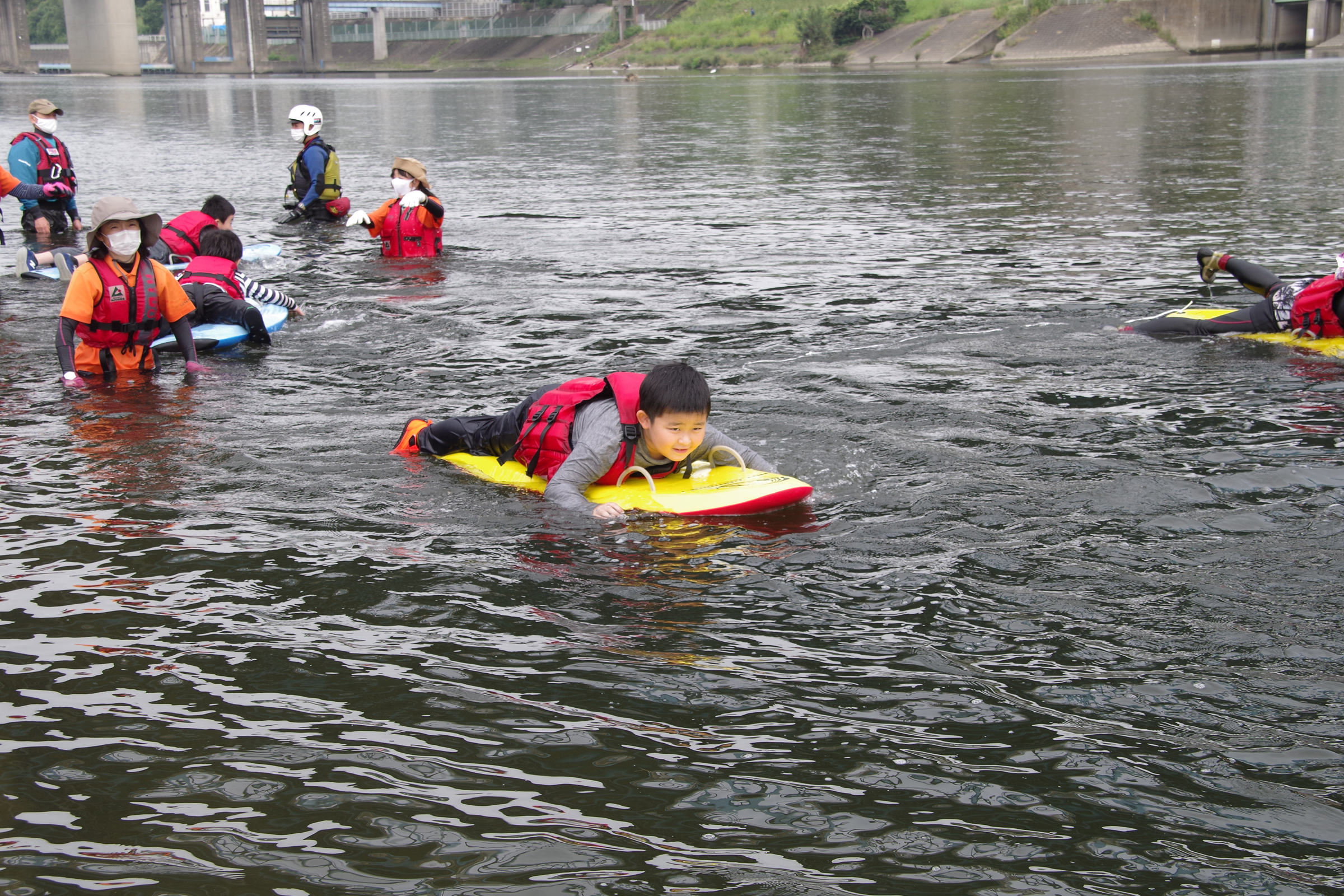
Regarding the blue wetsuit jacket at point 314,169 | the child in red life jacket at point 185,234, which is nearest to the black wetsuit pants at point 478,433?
the child in red life jacket at point 185,234

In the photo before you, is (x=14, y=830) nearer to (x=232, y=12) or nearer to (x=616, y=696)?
(x=616, y=696)

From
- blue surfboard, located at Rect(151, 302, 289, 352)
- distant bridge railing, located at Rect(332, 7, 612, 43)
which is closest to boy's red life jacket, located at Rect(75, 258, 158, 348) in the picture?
blue surfboard, located at Rect(151, 302, 289, 352)

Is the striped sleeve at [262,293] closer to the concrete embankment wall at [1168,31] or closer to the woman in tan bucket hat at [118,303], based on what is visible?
the woman in tan bucket hat at [118,303]

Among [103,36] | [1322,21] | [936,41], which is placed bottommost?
[1322,21]

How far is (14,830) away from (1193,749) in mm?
3807

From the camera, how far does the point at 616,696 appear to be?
14.9 ft

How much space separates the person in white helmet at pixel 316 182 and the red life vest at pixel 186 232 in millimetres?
4655

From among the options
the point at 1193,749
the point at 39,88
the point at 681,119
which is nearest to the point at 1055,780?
the point at 1193,749

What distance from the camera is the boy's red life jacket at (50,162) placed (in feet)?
53.1

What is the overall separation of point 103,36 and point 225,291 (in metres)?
110

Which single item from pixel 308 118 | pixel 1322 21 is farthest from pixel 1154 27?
pixel 308 118

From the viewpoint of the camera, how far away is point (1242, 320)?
33.3 ft

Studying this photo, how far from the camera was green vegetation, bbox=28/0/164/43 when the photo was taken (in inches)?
5699

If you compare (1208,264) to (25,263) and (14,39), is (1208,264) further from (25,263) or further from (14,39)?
(14,39)
